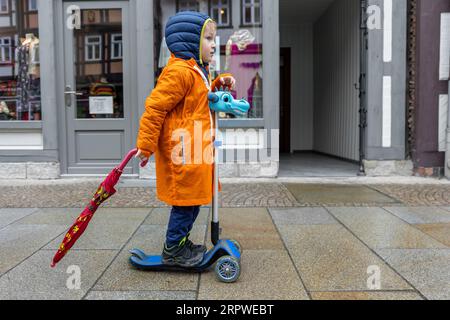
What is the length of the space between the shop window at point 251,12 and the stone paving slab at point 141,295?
536cm

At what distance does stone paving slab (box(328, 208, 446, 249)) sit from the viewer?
12.2ft

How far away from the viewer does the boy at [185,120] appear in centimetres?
281

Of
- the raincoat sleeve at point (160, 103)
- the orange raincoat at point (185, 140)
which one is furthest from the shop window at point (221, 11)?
Result: the raincoat sleeve at point (160, 103)

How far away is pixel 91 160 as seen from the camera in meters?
7.21

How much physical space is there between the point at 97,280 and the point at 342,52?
8.30 metres

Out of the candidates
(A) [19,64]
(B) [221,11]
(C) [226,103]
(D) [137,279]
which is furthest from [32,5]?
(D) [137,279]

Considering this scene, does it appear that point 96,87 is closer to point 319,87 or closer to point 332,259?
point 332,259

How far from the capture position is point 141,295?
2.71 m

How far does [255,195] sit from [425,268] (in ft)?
9.56

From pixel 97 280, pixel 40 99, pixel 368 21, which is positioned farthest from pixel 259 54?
pixel 97 280

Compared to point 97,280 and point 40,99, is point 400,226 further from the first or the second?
point 40,99

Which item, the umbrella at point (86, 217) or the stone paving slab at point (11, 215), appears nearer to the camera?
the umbrella at point (86, 217)

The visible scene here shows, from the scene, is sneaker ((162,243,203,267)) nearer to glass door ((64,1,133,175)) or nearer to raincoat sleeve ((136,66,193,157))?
raincoat sleeve ((136,66,193,157))

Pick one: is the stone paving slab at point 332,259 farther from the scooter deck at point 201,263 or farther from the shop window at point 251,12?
the shop window at point 251,12
